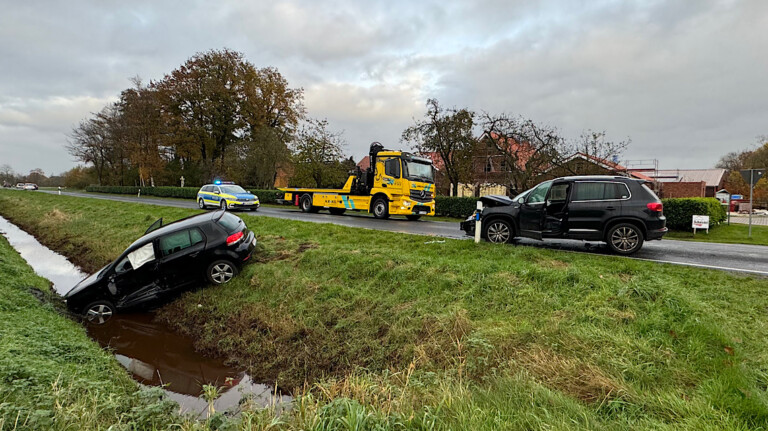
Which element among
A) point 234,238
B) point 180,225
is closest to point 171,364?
point 234,238

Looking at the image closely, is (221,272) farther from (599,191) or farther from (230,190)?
(230,190)

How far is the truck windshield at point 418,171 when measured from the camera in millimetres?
15570

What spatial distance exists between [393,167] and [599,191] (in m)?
9.07

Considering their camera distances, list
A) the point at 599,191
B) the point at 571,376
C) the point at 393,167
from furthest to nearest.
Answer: the point at 393,167 < the point at 599,191 < the point at 571,376

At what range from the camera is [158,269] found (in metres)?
7.40

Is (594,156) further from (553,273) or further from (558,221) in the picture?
(553,273)

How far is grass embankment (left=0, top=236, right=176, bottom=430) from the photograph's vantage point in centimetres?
278

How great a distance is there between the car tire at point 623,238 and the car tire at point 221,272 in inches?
323

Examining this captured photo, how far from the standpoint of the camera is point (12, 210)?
27.5m

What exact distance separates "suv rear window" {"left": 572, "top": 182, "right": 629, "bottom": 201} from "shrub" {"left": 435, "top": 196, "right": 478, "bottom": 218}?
974 centimetres

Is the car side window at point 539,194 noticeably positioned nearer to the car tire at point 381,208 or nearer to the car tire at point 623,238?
the car tire at point 623,238

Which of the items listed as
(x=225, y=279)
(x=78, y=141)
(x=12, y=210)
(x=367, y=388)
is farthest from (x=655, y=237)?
(x=78, y=141)

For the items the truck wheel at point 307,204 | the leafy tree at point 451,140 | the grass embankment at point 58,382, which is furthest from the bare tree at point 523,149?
the grass embankment at point 58,382

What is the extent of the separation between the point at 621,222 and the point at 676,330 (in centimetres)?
419
